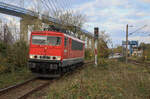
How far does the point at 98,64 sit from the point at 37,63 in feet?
31.4

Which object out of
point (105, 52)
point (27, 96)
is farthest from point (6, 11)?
point (27, 96)

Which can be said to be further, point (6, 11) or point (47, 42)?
point (6, 11)

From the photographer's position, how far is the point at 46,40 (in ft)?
41.7

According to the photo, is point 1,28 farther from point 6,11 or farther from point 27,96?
point 6,11

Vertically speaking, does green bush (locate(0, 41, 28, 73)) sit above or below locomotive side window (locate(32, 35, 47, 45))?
below

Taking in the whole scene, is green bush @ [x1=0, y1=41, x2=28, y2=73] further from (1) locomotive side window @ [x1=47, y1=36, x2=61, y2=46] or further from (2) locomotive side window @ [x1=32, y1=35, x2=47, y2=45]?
(1) locomotive side window @ [x1=47, y1=36, x2=61, y2=46]

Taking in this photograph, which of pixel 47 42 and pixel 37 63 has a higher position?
pixel 47 42

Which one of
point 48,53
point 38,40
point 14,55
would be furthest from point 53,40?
point 14,55

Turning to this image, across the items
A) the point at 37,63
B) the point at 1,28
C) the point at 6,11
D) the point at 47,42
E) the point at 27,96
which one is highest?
the point at 6,11

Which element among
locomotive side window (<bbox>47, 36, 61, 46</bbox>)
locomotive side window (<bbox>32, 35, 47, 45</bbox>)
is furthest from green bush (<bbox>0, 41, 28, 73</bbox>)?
locomotive side window (<bbox>47, 36, 61, 46</bbox>)

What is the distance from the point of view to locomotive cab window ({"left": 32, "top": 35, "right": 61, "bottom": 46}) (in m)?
12.6

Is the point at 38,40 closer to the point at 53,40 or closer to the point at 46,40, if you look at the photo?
the point at 46,40

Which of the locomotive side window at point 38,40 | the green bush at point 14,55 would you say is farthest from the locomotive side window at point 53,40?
the green bush at point 14,55

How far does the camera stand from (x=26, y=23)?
22953mm
